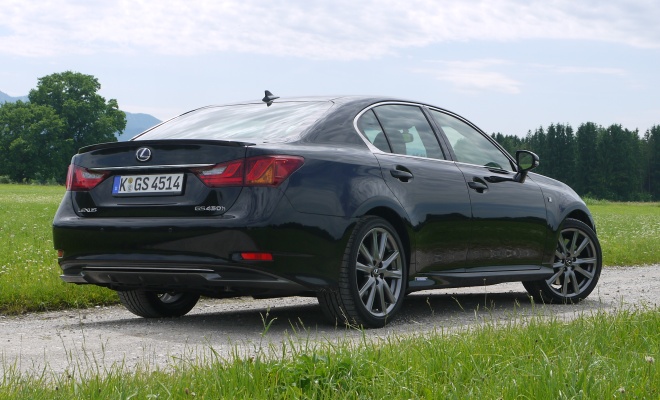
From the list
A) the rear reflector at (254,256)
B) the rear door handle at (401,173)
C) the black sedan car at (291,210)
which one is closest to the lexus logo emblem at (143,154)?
the black sedan car at (291,210)

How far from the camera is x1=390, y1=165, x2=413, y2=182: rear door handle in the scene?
6930 millimetres

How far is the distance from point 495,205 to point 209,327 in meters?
2.66

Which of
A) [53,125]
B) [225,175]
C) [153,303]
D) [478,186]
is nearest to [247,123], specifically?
[225,175]

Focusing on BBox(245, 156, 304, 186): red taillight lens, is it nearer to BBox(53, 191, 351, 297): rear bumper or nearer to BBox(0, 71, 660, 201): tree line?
Answer: BBox(53, 191, 351, 297): rear bumper

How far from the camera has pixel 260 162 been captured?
20.0ft

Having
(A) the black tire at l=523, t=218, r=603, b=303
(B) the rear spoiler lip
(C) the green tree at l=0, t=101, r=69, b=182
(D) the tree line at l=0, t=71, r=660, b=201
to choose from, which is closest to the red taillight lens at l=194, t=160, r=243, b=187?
(B) the rear spoiler lip

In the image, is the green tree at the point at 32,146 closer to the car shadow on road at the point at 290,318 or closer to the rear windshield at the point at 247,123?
Answer: the car shadow on road at the point at 290,318

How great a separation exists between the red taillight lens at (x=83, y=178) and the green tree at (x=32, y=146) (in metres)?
85.8

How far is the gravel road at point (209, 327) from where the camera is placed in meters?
5.21

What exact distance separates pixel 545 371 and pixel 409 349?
83 cm

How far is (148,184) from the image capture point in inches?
251

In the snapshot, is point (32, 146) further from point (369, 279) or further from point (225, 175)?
point (225, 175)

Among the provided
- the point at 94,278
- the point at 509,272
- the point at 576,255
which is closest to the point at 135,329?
the point at 94,278

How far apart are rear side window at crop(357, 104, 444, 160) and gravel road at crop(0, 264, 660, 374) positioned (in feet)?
3.87
